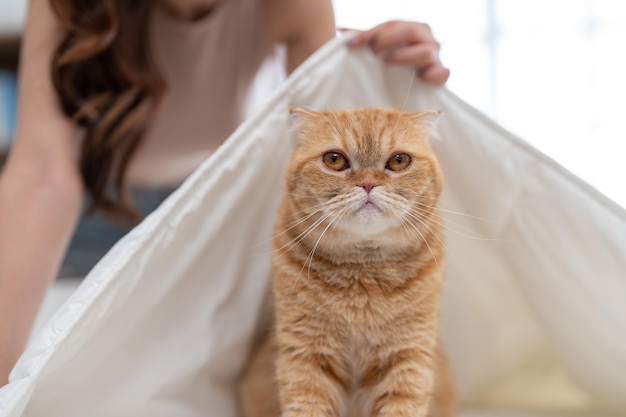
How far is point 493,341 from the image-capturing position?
1276 mm

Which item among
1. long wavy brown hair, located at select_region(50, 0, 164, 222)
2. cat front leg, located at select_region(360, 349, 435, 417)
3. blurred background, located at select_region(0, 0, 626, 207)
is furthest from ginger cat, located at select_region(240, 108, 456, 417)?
blurred background, located at select_region(0, 0, 626, 207)

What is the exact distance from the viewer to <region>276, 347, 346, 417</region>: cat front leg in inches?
37.4

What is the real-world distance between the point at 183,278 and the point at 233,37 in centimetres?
90

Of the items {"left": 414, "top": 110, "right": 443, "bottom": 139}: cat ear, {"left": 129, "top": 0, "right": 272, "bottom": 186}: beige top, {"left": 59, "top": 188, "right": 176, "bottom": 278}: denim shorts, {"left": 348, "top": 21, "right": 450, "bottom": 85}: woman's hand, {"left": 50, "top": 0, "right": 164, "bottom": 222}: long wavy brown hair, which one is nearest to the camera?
{"left": 414, "top": 110, "right": 443, "bottom": 139}: cat ear

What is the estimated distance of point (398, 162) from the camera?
0.98m

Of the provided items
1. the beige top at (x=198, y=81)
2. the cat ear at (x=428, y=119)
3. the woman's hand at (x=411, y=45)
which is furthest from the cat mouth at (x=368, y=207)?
the beige top at (x=198, y=81)

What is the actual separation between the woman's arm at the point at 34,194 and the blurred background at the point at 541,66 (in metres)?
1.07

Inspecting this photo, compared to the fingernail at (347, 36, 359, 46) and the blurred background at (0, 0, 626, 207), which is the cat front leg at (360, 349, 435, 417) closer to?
the fingernail at (347, 36, 359, 46)

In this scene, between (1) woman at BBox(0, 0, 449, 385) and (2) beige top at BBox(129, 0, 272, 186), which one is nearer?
(1) woman at BBox(0, 0, 449, 385)

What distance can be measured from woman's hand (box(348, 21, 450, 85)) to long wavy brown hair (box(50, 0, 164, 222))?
24.4 inches

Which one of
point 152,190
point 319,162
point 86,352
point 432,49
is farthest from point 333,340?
point 152,190

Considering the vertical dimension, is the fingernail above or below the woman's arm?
above

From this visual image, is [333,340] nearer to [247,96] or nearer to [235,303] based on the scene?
[235,303]

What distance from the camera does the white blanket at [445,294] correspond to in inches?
40.5
